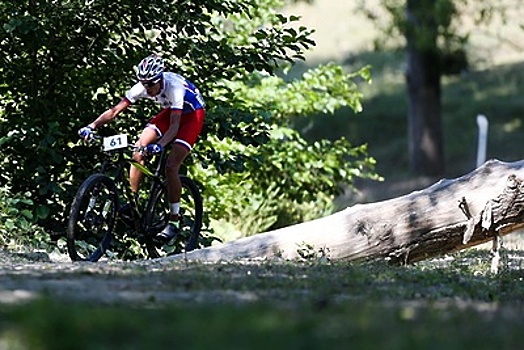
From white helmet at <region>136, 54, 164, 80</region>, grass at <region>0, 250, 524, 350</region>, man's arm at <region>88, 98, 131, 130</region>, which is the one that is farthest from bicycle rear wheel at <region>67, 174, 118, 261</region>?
grass at <region>0, 250, 524, 350</region>

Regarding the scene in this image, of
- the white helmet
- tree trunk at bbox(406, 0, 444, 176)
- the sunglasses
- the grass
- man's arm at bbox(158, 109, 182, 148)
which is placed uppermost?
tree trunk at bbox(406, 0, 444, 176)

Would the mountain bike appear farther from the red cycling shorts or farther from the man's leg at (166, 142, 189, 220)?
the red cycling shorts

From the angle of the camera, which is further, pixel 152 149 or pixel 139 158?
pixel 139 158

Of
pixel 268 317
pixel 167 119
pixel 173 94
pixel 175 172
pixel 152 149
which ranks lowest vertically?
pixel 268 317

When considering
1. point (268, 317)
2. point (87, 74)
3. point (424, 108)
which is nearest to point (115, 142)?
point (87, 74)

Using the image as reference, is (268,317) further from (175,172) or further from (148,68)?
(175,172)

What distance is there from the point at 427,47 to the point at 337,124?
11542 mm

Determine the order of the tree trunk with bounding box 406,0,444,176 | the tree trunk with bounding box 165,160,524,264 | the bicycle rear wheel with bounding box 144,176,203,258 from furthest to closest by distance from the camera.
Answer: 1. the tree trunk with bounding box 406,0,444,176
2. the bicycle rear wheel with bounding box 144,176,203,258
3. the tree trunk with bounding box 165,160,524,264

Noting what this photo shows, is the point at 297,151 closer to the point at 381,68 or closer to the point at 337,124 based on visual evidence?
the point at 337,124

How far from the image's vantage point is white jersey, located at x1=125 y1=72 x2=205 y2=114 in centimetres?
1038

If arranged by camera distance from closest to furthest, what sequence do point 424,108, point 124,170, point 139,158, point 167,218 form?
point 139,158 < point 124,170 < point 167,218 < point 424,108

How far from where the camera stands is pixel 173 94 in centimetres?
1042

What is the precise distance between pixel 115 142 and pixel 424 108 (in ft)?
63.5

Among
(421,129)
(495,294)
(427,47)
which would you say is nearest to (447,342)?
(495,294)
